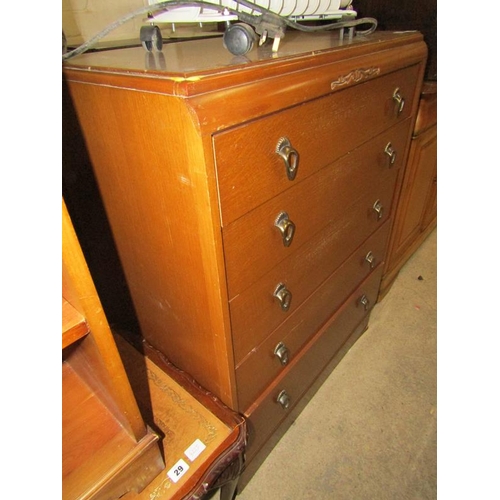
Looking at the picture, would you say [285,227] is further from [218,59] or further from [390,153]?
[390,153]

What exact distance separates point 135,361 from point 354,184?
72 cm

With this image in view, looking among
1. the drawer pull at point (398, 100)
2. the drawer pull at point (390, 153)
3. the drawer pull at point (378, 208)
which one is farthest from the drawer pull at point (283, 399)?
the drawer pull at point (398, 100)

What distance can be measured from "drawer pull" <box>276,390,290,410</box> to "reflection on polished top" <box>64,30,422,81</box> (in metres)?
0.81

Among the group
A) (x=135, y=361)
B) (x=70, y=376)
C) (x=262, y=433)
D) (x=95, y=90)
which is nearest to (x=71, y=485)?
(x=70, y=376)

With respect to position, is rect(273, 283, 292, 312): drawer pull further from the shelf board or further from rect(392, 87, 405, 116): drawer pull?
rect(392, 87, 405, 116): drawer pull

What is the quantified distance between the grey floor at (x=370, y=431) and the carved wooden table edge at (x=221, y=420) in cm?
29

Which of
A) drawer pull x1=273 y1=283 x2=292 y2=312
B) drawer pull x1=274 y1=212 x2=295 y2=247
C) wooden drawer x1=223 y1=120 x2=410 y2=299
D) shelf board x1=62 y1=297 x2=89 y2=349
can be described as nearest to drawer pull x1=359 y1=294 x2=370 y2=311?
wooden drawer x1=223 y1=120 x2=410 y2=299

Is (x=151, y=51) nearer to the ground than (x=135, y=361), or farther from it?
farther from it

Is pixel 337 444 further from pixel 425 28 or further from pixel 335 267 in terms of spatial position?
pixel 425 28

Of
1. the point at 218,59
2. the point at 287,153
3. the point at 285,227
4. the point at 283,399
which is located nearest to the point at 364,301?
the point at 283,399

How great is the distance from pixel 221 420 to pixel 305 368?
0.36 metres

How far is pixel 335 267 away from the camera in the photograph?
0.97 meters

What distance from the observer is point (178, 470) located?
709 mm

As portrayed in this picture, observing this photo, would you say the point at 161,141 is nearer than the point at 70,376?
Yes
